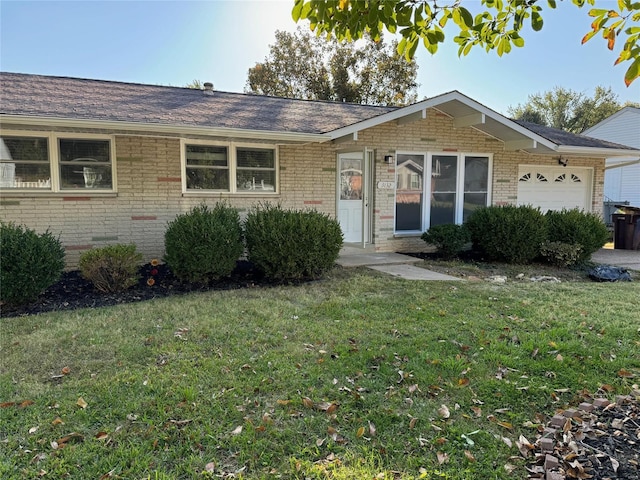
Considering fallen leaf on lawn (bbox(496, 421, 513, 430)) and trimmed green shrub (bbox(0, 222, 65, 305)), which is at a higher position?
trimmed green shrub (bbox(0, 222, 65, 305))

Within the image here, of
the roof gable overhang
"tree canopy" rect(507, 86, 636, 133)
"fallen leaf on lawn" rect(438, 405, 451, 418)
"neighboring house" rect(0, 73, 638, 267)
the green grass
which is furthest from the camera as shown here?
"tree canopy" rect(507, 86, 636, 133)

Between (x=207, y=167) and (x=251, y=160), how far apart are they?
0.94 metres

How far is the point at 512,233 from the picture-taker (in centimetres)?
901

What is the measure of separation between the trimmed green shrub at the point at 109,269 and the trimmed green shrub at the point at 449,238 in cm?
615

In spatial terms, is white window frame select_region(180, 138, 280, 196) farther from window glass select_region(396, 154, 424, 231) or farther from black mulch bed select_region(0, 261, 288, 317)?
window glass select_region(396, 154, 424, 231)

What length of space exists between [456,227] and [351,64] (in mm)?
19759

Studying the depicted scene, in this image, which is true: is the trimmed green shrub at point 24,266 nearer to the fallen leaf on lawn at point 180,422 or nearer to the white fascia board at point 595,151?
the fallen leaf on lawn at point 180,422

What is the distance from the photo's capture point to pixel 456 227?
9523 millimetres

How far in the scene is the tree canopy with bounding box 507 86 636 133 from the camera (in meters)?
34.2

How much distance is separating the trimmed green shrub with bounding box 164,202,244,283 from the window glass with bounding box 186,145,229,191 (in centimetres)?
195

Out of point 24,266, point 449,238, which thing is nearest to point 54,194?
point 24,266

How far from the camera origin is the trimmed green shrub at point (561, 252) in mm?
8977

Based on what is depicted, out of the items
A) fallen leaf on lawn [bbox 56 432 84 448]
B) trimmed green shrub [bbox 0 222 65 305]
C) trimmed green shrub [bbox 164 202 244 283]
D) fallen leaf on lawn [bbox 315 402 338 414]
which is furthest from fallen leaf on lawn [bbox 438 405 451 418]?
trimmed green shrub [bbox 0 222 65 305]

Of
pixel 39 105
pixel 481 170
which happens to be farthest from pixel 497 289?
pixel 39 105
